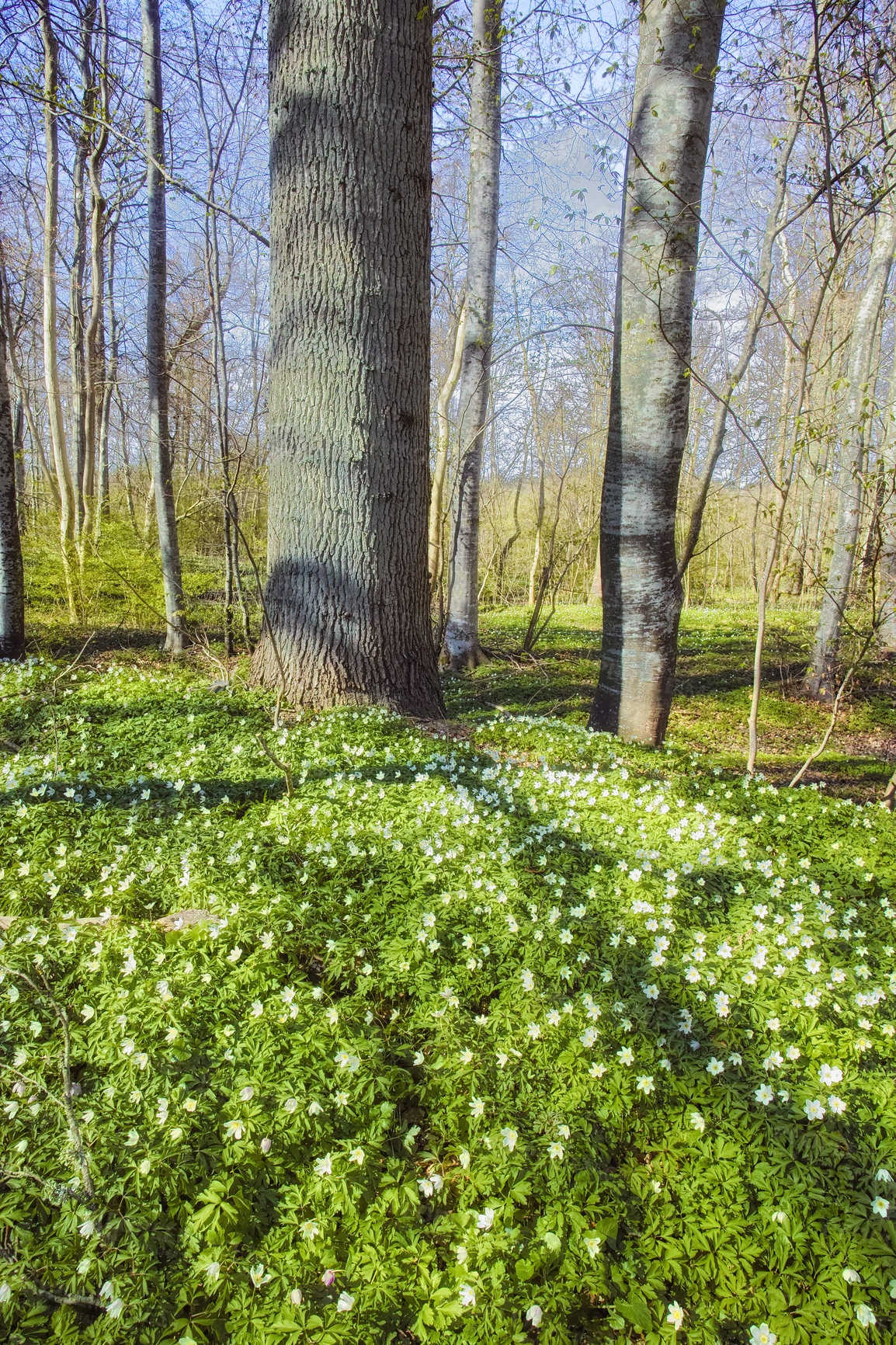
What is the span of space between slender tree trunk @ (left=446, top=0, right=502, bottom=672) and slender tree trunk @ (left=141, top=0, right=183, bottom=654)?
3404 mm

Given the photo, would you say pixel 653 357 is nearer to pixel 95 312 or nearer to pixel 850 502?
pixel 850 502

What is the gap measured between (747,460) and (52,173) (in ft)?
60.2

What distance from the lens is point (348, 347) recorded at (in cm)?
440

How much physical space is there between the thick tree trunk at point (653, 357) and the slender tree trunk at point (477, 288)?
11.5 feet

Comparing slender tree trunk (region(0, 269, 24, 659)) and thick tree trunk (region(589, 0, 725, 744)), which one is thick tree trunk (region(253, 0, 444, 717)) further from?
slender tree trunk (region(0, 269, 24, 659))

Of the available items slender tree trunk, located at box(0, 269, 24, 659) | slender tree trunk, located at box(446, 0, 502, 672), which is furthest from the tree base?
slender tree trunk, located at box(446, 0, 502, 672)

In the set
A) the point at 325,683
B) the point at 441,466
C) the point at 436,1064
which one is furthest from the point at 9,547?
the point at 436,1064

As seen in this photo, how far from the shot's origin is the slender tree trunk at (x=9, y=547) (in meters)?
6.62

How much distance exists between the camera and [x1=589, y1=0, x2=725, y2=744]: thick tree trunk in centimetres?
429

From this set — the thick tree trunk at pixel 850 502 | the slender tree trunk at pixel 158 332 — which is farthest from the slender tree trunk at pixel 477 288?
the thick tree trunk at pixel 850 502

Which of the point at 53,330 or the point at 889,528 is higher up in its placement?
the point at 53,330

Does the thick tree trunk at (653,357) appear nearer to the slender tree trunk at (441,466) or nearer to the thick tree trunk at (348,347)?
the thick tree trunk at (348,347)

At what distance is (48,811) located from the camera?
3.22 meters

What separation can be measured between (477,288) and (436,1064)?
866 cm
